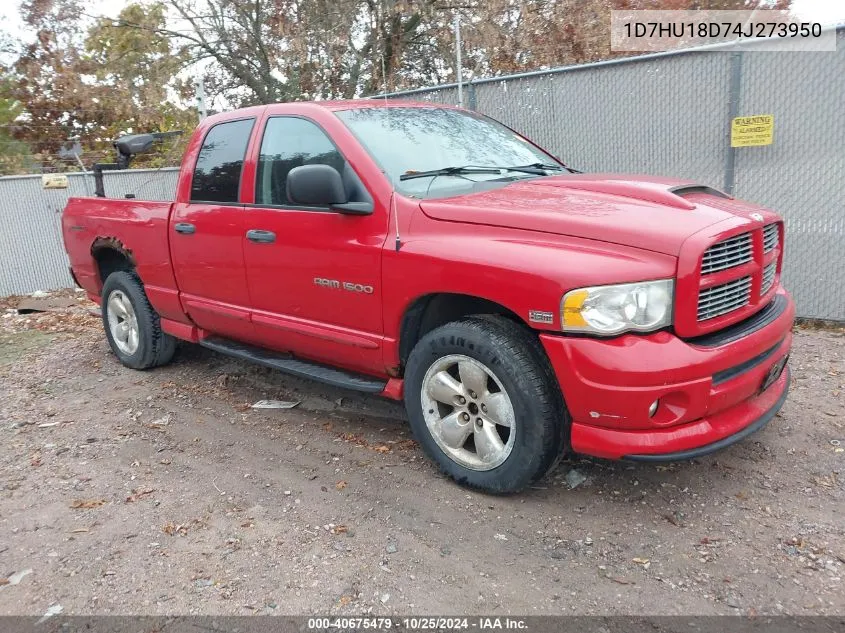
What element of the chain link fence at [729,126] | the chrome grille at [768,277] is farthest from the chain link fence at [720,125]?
the chrome grille at [768,277]

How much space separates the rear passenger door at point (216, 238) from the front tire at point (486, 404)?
1552 mm

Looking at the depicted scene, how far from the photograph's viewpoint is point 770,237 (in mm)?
3402

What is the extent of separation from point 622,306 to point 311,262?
180cm

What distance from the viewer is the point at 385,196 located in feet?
11.4

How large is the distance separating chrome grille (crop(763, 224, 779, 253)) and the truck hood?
9 cm

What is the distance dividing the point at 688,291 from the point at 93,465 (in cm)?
335

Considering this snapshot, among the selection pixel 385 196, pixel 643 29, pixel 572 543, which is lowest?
pixel 572 543

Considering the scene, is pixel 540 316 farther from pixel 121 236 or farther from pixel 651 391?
pixel 121 236

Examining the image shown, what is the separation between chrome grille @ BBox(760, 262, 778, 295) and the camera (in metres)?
3.34

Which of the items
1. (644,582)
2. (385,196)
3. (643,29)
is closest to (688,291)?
(644,582)

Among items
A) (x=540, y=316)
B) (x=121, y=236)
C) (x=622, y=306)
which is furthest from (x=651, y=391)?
(x=121, y=236)

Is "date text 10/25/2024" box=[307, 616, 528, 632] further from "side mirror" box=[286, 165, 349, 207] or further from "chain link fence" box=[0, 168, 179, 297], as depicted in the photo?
"chain link fence" box=[0, 168, 179, 297]

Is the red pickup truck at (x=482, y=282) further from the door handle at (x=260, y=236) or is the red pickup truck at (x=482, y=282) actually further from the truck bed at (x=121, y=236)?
the truck bed at (x=121, y=236)

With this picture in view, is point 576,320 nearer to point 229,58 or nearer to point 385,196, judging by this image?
point 385,196
